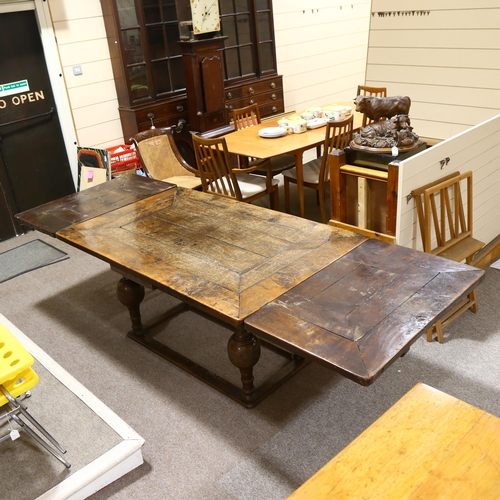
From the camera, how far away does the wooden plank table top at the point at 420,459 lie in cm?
148

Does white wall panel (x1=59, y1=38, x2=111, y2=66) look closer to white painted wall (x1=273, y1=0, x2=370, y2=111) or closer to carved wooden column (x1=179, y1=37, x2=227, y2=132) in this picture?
carved wooden column (x1=179, y1=37, x2=227, y2=132)

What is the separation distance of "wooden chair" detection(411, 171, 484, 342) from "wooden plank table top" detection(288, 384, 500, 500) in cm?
120

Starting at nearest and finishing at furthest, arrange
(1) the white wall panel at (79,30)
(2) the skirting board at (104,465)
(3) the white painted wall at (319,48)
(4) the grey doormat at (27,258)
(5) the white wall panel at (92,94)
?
(2) the skirting board at (104,465)
(4) the grey doormat at (27,258)
(1) the white wall panel at (79,30)
(5) the white wall panel at (92,94)
(3) the white painted wall at (319,48)

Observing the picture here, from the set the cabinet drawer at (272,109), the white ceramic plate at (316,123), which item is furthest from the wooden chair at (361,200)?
the cabinet drawer at (272,109)

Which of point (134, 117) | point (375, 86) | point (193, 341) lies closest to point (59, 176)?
point (134, 117)

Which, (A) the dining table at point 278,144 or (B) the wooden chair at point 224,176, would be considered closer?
(B) the wooden chair at point 224,176

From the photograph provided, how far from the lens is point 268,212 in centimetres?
292

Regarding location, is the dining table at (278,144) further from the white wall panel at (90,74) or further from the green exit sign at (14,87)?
the green exit sign at (14,87)

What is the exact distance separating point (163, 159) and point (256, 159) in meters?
0.88

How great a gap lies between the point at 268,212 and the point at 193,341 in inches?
35.7

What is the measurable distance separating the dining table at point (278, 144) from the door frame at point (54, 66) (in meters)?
1.41

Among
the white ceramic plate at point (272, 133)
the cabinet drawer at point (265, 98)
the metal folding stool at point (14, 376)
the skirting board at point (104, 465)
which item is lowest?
the skirting board at point (104, 465)

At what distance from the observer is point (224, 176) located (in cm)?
409

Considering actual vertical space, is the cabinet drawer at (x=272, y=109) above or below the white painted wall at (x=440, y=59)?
below
